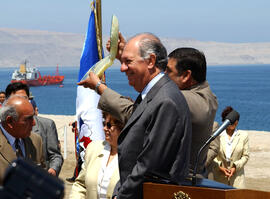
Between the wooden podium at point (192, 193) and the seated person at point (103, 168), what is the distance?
1.15m

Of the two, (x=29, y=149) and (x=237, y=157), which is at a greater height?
(x=29, y=149)

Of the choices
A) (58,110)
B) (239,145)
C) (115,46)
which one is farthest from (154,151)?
(58,110)

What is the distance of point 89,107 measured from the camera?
7203mm

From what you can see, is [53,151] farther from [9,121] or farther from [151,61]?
[151,61]

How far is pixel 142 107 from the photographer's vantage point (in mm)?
2977

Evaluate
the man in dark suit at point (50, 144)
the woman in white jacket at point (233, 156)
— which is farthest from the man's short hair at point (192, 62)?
the woman in white jacket at point (233, 156)

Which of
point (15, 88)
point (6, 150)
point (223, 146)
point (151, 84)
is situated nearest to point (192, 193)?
point (151, 84)

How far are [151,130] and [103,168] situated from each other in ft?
3.47

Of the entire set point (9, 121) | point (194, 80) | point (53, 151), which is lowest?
point (53, 151)

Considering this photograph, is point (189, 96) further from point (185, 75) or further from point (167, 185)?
point (167, 185)

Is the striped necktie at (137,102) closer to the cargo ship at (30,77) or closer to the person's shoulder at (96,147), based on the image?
the person's shoulder at (96,147)

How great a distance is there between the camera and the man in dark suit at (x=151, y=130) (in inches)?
112

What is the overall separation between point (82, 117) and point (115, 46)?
12.2 ft

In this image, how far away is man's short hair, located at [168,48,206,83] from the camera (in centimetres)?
345
